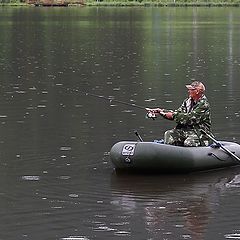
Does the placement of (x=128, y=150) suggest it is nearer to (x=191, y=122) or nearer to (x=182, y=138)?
(x=182, y=138)

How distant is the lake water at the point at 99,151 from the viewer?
505 inches

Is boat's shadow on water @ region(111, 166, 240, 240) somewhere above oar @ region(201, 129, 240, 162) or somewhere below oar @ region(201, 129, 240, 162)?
below

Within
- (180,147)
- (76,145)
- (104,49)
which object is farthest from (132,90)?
(104,49)

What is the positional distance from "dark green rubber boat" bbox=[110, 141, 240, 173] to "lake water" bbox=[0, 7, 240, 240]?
0.71ft

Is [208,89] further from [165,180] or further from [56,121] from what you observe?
→ [165,180]

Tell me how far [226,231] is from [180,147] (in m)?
3.57

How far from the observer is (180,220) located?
12984 mm

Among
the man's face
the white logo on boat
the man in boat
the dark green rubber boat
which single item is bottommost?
the dark green rubber boat

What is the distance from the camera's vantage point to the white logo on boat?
15.5 meters

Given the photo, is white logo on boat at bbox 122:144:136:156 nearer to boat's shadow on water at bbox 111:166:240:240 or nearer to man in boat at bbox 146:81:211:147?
boat's shadow on water at bbox 111:166:240:240

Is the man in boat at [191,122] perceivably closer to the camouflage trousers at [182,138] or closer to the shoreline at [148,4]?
the camouflage trousers at [182,138]

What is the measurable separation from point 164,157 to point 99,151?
284cm

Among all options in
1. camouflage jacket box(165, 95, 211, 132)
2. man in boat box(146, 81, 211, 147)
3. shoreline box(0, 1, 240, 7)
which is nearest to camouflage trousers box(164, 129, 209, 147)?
man in boat box(146, 81, 211, 147)

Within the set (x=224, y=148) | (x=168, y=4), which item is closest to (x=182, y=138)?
(x=224, y=148)
